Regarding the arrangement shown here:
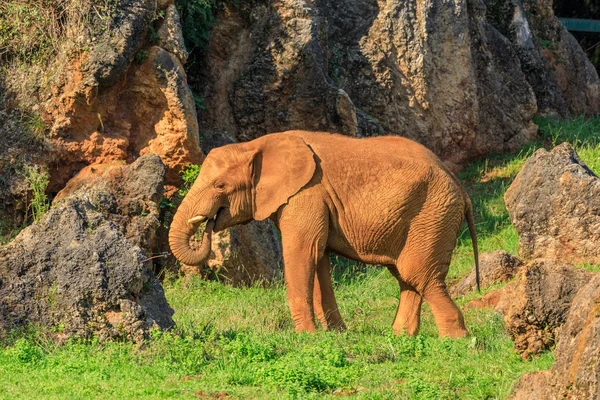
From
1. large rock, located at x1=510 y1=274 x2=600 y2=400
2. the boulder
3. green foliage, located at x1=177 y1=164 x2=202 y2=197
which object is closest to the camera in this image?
large rock, located at x1=510 y1=274 x2=600 y2=400

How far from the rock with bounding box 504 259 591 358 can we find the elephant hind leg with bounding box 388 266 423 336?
2.41 metres

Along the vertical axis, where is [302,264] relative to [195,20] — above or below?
below

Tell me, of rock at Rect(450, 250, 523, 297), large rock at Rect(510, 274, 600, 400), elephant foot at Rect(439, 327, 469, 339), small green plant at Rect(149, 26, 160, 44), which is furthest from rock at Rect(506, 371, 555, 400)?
small green plant at Rect(149, 26, 160, 44)

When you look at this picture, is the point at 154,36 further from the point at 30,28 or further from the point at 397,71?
the point at 397,71

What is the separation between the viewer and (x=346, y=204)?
11727mm

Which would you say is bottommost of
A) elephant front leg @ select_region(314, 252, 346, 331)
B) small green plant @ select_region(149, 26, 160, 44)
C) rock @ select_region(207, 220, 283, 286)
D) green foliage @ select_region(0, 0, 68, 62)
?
rock @ select_region(207, 220, 283, 286)

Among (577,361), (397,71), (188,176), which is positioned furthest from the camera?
(397,71)

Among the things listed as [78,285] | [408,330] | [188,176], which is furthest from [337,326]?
[188,176]

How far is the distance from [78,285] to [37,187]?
164 inches

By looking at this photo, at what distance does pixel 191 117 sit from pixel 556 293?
6.26 metres

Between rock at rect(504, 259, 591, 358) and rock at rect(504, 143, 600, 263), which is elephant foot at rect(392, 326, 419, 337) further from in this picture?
rock at rect(504, 143, 600, 263)

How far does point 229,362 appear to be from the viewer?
9359 millimetres

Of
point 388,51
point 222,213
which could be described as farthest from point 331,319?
point 388,51

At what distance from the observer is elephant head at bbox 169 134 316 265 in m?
11.6
